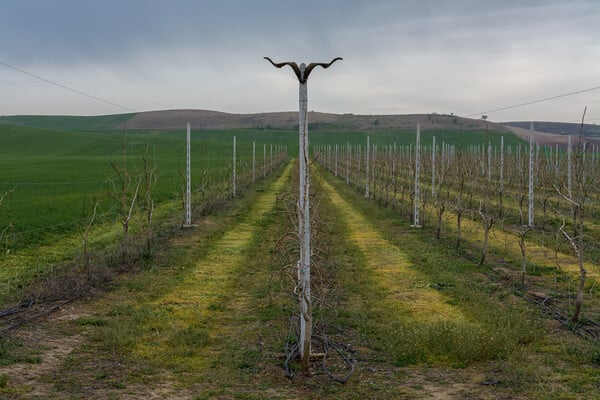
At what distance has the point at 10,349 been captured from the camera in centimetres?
839

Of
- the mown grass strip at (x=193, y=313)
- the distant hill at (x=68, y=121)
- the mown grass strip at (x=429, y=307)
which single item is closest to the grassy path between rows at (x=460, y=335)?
the mown grass strip at (x=429, y=307)

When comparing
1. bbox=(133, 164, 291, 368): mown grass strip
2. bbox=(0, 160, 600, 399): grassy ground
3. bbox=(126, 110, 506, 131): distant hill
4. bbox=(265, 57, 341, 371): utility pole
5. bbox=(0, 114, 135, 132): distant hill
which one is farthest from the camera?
bbox=(0, 114, 135, 132): distant hill

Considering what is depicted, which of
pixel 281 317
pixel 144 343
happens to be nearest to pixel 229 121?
pixel 281 317

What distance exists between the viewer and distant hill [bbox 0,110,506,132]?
502ft

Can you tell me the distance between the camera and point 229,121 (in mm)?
166250

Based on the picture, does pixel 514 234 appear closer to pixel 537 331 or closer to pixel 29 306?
pixel 537 331

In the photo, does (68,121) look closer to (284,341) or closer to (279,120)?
(279,120)

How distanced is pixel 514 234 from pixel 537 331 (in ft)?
38.2

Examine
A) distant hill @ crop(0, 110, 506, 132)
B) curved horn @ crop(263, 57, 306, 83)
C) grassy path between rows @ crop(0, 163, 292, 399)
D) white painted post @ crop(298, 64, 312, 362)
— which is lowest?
grassy path between rows @ crop(0, 163, 292, 399)

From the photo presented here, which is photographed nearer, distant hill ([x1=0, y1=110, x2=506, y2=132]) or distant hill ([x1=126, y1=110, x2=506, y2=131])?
distant hill ([x1=126, y1=110, x2=506, y2=131])

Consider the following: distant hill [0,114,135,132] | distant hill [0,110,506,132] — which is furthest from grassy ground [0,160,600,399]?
distant hill [0,114,135,132]

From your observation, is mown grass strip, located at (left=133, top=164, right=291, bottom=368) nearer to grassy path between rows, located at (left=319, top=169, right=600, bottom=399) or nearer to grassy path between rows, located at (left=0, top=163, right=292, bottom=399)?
grassy path between rows, located at (left=0, top=163, right=292, bottom=399)

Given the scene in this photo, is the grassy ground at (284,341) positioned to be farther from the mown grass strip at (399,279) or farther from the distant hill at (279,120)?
the distant hill at (279,120)

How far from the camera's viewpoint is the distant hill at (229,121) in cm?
15288
